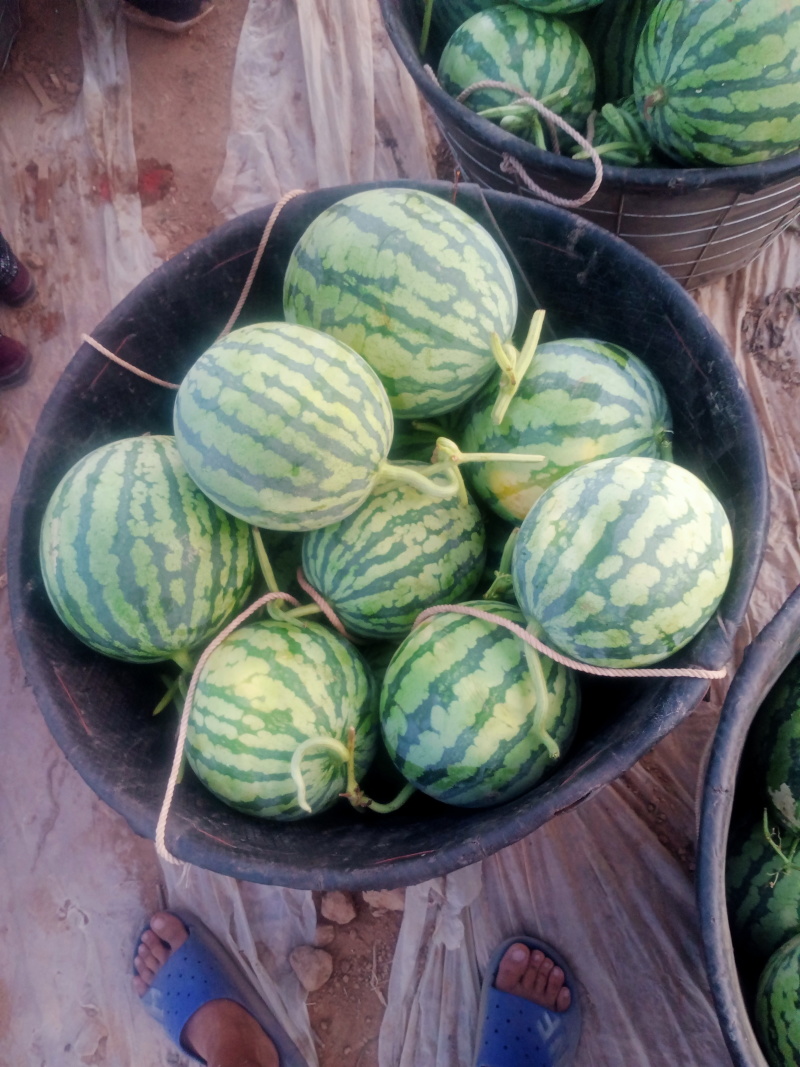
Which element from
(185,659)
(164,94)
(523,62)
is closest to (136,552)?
(185,659)

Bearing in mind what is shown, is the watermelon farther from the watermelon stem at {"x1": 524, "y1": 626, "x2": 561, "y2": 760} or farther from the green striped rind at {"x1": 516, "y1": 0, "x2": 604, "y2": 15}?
the watermelon stem at {"x1": 524, "y1": 626, "x2": 561, "y2": 760}

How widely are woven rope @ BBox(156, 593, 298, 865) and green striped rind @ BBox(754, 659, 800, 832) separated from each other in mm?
1036

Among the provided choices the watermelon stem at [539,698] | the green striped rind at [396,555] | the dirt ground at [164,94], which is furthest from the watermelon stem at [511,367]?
the dirt ground at [164,94]

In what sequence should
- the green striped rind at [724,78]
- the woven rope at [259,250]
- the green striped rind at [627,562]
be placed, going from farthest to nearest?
the woven rope at [259,250] < the green striped rind at [724,78] < the green striped rind at [627,562]

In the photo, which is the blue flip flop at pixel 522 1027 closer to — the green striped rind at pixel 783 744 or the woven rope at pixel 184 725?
the green striped rind at pixel 783 744

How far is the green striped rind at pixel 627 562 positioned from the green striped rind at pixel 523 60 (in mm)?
941

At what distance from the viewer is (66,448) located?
4.99 feet

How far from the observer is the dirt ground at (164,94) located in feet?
8.85

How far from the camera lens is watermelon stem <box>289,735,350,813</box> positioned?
115 centimetres

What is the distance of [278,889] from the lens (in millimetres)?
2162

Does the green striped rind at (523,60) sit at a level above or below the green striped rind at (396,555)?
above

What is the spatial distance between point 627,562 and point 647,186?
833mm

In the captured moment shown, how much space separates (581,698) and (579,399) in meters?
0.55

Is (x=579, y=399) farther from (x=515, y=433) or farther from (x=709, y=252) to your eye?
(x=709, y=252)
